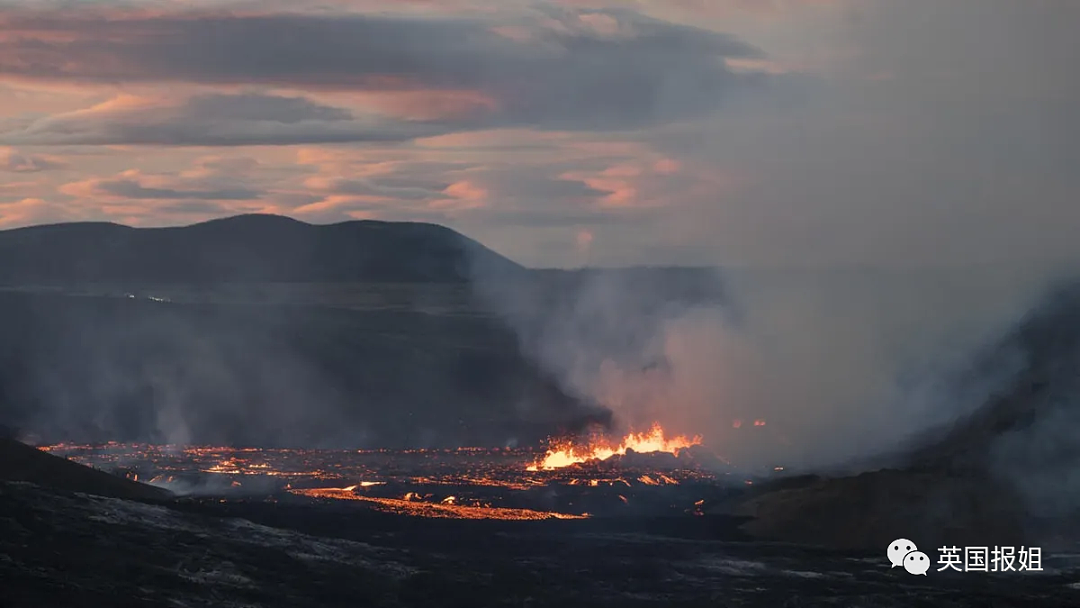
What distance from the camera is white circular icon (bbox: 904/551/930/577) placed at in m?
56.8

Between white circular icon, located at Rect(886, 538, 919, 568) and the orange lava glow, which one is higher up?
the orange lava glow

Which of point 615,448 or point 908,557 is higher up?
point 615,448

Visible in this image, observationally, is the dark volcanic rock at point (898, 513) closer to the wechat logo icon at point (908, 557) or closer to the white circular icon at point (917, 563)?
the wechat logo icon at point (908, 557)

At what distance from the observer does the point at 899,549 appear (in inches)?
2366

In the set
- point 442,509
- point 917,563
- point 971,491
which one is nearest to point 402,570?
point 442,509

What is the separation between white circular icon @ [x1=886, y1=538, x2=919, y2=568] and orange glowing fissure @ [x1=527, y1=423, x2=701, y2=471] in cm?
3134

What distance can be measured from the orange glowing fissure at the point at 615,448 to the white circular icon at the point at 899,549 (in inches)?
1234

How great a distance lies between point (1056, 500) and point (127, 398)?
255 feet

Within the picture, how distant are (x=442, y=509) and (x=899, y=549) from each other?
76.2 feet

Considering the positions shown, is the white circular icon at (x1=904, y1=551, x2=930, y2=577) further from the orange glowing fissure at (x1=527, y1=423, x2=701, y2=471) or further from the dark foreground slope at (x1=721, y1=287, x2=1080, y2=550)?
the orange glowing fissure at (x1=527, y1=423, x2=701, y2=471)

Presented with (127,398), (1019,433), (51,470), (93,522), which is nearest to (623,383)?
(127,398)

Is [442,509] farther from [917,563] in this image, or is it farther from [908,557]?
[917,563]

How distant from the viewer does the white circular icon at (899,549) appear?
58500 millimetres

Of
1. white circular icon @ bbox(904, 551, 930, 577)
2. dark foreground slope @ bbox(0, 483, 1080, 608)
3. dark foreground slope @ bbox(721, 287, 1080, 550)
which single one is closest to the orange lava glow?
dark foreground slope @ bbox(0, 483, 1080, 608)
